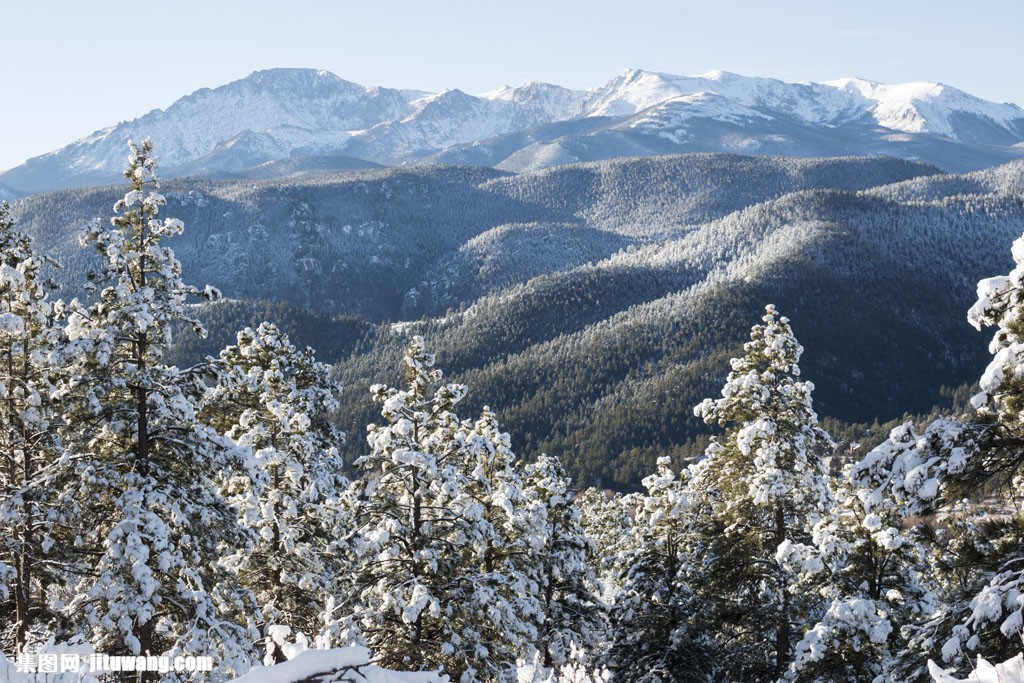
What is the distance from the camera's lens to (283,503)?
17672mm

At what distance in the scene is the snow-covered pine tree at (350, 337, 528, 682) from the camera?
47.8 feet

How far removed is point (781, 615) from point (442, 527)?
28.7 ft

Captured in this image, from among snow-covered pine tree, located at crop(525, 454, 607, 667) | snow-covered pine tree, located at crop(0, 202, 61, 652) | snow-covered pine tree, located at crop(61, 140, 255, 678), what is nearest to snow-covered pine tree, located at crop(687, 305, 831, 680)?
snow-covered pine tree, located at crop(525, 454, 607, 667)

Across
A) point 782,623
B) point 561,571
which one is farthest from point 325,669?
point 561,571

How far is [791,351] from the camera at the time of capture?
59.9 feet

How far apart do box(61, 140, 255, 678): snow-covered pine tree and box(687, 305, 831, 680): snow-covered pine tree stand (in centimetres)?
1183

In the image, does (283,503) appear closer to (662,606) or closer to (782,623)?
(662,606)

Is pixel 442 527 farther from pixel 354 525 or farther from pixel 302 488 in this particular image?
pixel 302 488

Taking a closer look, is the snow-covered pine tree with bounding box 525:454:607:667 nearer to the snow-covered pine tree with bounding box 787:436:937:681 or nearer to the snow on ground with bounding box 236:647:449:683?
the snow-covered pine tree with bounding box 787:436:937:681

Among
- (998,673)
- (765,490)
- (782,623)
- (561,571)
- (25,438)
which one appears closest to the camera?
(998,673)

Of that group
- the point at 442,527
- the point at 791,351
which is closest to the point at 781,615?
the point at 791,351

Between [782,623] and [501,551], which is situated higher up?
[501,551]

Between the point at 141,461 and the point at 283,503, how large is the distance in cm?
569

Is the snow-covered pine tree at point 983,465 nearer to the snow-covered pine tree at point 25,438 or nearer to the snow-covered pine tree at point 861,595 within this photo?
the snow-covered pine tree at point 861,595
